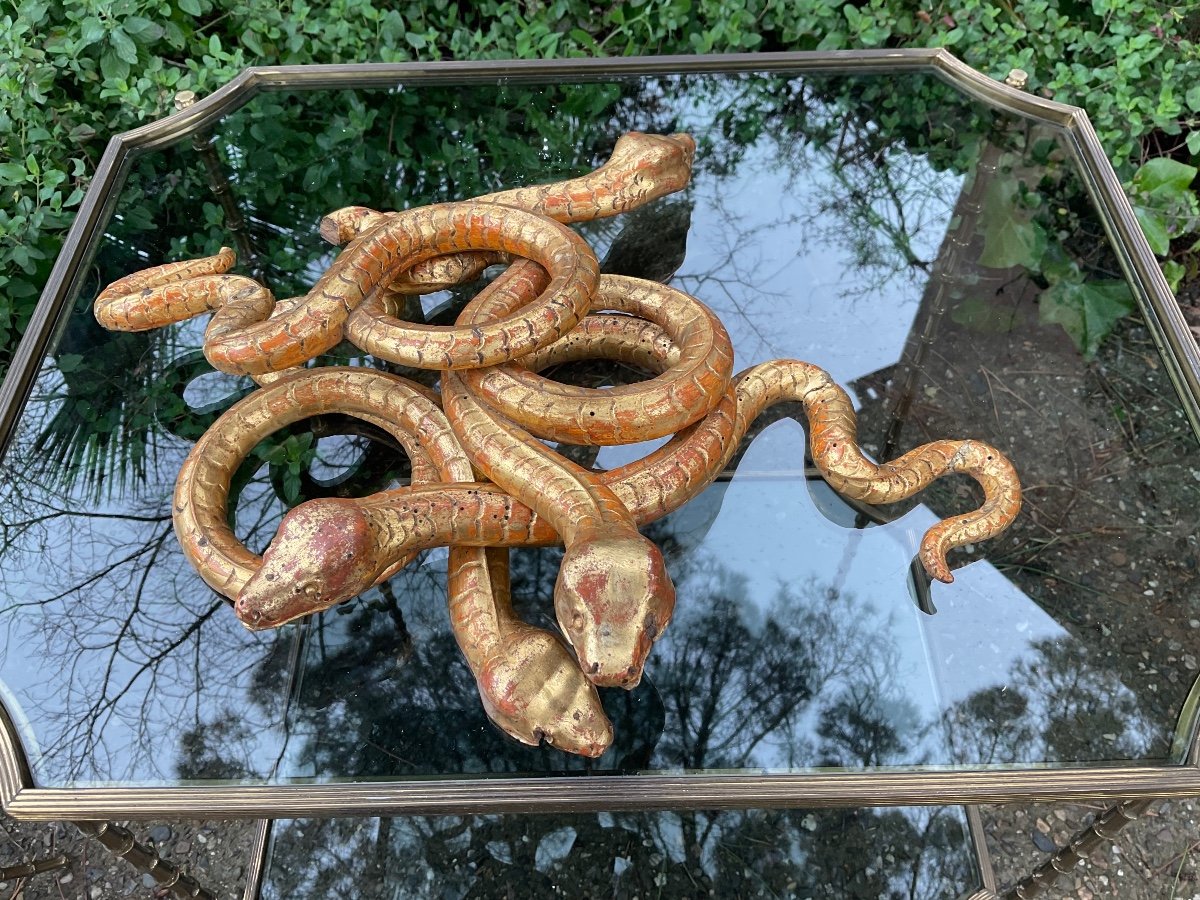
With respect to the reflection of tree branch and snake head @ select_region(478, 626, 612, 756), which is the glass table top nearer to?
the reflection of tree branch

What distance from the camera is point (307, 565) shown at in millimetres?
901

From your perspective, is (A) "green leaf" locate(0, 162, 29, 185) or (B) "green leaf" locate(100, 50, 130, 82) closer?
(A) "green leaf" locate(0, 162, 29, 185)

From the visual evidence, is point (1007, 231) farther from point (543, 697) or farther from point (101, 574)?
point (101, 574)

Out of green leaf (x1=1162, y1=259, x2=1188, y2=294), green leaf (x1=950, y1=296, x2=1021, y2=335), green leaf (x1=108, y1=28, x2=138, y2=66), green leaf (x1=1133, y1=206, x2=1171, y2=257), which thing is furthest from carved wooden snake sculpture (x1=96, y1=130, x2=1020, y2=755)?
green leaf (x1=1162, y1=259, x2=1188, y2=294)

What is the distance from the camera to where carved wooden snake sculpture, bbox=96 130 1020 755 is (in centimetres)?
91

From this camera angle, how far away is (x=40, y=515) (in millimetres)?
1251

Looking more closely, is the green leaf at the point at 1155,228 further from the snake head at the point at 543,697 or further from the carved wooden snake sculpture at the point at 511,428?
the snake head at the point at 543,697

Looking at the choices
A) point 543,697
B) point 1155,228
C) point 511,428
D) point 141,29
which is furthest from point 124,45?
point 1155,228

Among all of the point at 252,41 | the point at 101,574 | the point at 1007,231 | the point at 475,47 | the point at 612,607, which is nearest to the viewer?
the point at 612,607

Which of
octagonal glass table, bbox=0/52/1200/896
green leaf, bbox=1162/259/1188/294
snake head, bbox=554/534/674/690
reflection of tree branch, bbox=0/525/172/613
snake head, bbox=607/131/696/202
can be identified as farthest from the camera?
green leaf, bbox=1162/259/1188/294

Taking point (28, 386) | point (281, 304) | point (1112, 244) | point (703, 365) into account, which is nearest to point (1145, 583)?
point (1112, 244)

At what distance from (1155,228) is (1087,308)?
2.16ft

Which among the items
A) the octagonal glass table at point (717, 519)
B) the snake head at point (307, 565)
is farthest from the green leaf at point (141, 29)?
the snake head at point (307, 565)

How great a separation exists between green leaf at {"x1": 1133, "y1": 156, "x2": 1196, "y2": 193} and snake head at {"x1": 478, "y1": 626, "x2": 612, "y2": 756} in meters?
1.74
